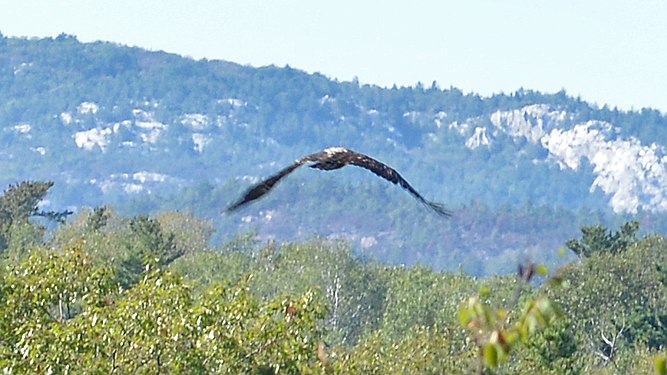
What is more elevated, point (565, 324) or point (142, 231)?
point (565, 324)

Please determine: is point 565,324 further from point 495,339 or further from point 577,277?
point 495,339

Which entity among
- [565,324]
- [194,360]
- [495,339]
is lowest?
[565,324]

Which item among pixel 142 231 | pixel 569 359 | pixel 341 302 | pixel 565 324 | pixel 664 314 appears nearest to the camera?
pixel 569 359

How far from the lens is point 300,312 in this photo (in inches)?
910

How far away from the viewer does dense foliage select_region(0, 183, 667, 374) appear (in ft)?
65.5

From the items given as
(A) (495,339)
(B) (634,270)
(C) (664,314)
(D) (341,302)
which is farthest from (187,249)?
(A) (495,339)

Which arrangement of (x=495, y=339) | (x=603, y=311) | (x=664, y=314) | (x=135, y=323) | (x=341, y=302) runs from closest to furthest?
(x=495, y=339) → (x=135, y=323) → (x=664, y=314) → (x=603, y=311) → (x=341, y=302)

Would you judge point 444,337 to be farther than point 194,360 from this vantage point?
Yes

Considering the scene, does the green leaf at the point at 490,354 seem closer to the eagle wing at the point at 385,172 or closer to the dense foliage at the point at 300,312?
the dense foliage at the point at 300,312

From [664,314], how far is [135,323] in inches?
1784

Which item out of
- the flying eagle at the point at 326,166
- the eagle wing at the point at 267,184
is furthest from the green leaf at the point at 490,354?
the eagle wing at the point at 267,184

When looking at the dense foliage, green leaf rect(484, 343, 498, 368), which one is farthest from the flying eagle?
green leaf rect(484, 343, 498, 368)

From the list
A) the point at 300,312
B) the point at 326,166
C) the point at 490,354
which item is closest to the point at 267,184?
the point at 326,166

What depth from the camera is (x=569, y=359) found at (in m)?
42.5
